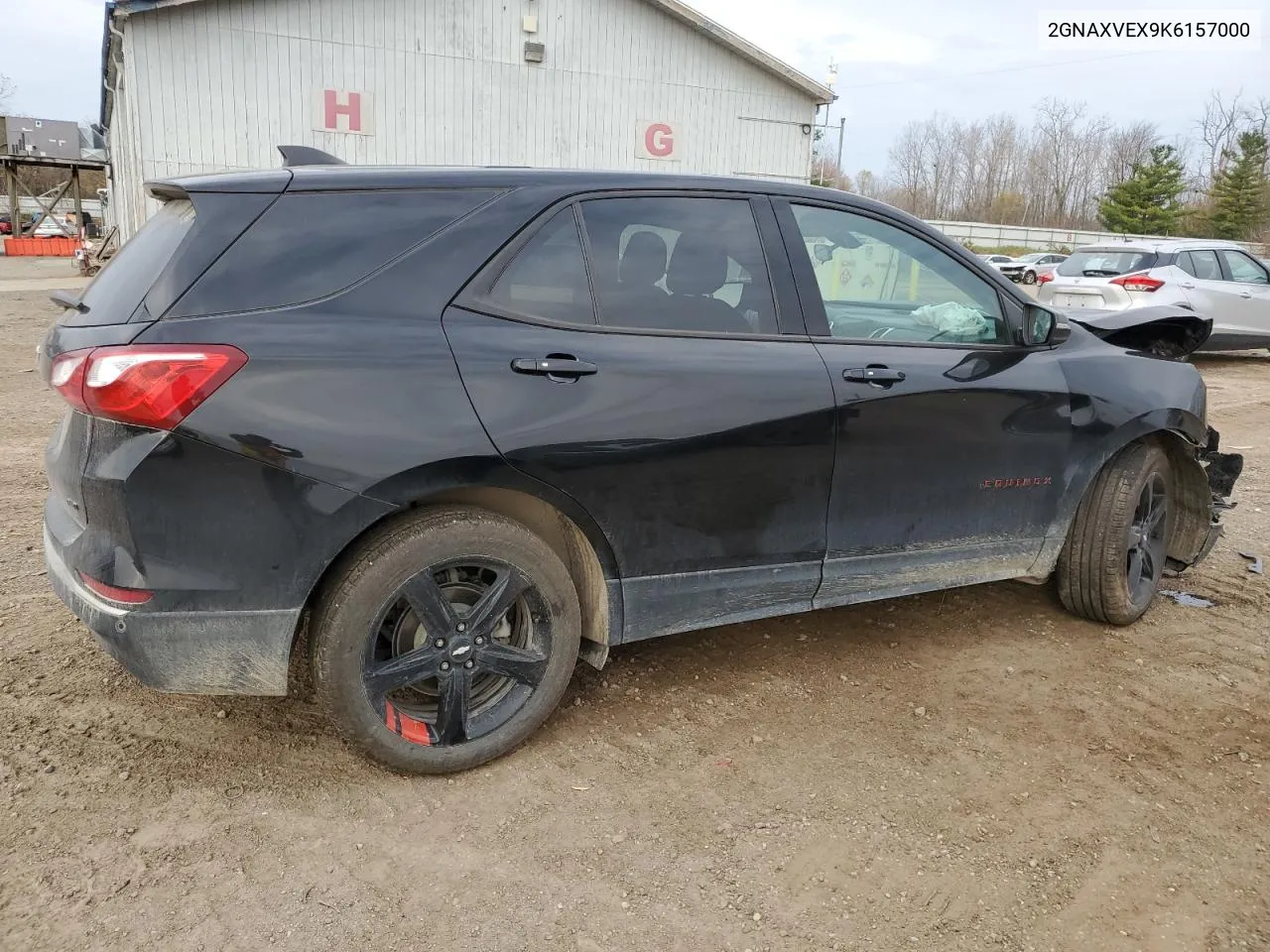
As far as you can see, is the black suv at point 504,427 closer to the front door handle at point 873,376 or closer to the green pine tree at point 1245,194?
the front door handle at point 873,376

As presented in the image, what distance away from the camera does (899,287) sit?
3637mm

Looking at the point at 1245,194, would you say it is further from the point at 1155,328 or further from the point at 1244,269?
the point at 1155,328

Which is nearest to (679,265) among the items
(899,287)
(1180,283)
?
(899,287)

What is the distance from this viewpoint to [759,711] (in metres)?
3.35

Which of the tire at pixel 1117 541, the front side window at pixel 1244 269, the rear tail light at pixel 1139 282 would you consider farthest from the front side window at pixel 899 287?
the front side window at pixel 1244 269

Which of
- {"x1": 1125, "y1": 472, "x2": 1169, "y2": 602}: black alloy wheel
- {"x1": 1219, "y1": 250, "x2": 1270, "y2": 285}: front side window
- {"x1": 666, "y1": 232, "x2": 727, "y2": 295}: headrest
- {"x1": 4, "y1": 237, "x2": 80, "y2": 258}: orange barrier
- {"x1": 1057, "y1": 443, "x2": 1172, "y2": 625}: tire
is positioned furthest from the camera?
{"x1": 4, "y1": 237, "x2": 80, "y2": 258}: orange barrier

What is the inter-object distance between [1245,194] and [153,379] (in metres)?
60.0

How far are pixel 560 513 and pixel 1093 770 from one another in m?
1.86

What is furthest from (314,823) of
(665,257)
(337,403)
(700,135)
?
(700,135)

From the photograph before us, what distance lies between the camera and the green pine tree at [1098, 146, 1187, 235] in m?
53.4

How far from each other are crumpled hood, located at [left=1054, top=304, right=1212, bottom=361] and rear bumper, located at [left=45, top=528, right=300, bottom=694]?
11.8 feet

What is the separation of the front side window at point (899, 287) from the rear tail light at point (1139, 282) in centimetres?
1025

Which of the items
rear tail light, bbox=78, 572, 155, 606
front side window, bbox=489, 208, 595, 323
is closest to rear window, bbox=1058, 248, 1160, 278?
front side window, bbox=489, 208, 595, 323

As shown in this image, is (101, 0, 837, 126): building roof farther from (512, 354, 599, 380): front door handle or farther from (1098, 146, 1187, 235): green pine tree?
(1098, 146, 1187, 235): green pine tree
